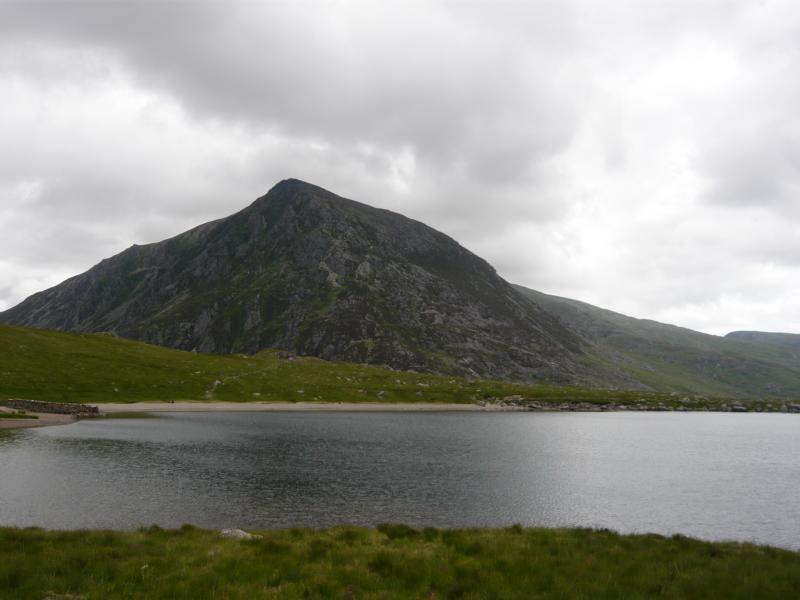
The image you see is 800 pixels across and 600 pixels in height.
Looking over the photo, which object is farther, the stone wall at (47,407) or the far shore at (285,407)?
the far shore at (285,407)

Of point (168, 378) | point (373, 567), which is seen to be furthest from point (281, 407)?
point (373, 567)

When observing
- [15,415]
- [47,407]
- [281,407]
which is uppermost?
[47,407]

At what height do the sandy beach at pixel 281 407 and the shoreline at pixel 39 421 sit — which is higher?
the shoreline at pixel 39 421

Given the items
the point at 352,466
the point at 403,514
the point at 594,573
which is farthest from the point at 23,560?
the point at 352,466

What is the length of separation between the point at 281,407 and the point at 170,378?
30.4 metres

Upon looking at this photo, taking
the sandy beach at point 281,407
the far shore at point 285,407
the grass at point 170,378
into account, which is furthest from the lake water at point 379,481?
the grass at point 170,378

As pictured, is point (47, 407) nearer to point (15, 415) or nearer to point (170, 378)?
point (15, 415)

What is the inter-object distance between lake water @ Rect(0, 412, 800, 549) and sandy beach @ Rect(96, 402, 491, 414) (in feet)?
94.3

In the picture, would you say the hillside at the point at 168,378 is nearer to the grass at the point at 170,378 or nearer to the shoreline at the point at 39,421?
A: the grass at the point at 170,378

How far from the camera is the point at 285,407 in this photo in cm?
13650

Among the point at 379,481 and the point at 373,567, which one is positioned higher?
the point at 373,567

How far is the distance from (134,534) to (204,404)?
11018 cm

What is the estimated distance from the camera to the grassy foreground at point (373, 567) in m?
16.9

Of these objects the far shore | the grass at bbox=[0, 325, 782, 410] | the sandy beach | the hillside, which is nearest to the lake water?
the sandy beach
